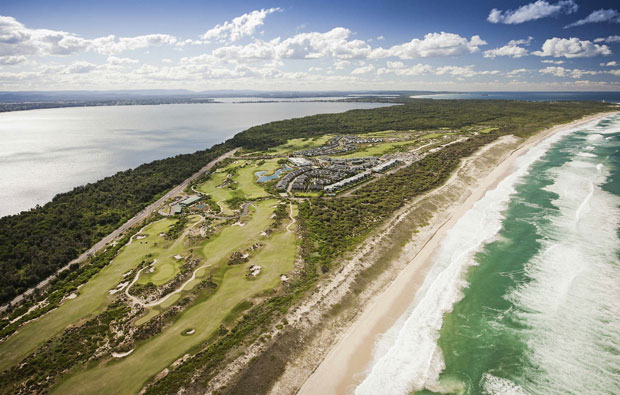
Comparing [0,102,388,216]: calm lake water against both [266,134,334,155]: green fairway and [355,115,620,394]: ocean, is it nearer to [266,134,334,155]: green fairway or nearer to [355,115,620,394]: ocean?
[266,134,334,155]: green fairway

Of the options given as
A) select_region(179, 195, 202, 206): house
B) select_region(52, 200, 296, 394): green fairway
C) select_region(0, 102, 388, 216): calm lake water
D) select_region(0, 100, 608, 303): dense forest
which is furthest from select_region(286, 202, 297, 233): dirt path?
select_region(0, 102, 388, 216): calm lake water

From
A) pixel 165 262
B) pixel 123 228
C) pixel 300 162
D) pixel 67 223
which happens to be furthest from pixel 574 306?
pixel 67 223

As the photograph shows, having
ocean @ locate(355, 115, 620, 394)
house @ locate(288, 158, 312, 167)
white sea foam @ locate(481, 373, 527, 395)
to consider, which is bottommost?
white sea foam @ locate(481, 373, 527, 395)

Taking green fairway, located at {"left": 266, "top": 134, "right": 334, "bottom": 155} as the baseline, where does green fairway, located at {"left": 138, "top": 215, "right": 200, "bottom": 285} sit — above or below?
below

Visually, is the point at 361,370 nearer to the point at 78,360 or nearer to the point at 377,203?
the point at 78,360

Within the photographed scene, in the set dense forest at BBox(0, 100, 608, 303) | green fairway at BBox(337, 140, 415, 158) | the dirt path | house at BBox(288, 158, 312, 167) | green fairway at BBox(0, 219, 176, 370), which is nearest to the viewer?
green fairway at BBox(0, 219, 176, 370)

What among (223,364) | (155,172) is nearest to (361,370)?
(223,364)

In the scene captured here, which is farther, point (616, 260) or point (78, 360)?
point (616, 260)

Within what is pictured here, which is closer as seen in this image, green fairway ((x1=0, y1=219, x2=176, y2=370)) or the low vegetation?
the low vegetation
